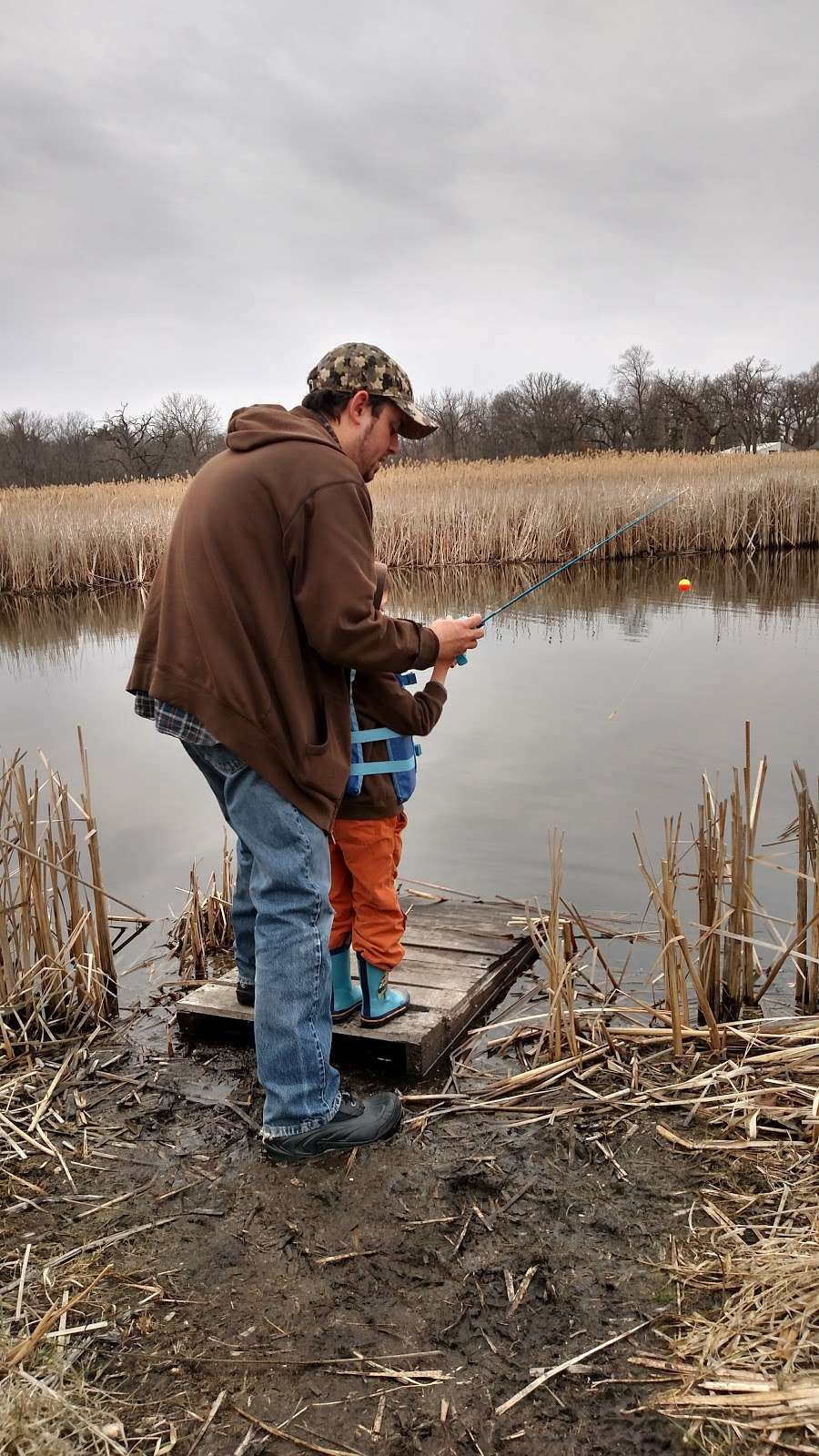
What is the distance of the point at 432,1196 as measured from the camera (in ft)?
7.65

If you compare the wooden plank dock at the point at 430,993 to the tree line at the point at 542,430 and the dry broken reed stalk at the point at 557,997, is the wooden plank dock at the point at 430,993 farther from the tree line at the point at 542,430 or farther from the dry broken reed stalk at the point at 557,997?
the tree line at the point at 542,430

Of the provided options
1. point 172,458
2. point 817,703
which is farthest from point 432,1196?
point 172,458

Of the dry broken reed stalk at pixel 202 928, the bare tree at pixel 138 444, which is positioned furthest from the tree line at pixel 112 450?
the dry broken reed stalk at pixel 202 928

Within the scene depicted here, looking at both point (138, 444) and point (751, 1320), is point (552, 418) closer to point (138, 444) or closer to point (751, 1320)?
point (138, 444)

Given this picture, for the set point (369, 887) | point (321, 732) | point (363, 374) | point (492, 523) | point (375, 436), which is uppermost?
point (363, 374)

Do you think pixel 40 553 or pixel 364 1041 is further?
pixel 40 553

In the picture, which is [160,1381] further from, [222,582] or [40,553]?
[40,553]

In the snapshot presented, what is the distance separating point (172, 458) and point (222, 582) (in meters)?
42.9

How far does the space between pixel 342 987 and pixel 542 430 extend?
41646mm

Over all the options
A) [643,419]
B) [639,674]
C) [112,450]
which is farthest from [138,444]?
[639,674]

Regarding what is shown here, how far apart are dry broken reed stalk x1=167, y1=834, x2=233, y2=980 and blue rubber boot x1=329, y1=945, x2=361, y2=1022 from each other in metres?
0.90

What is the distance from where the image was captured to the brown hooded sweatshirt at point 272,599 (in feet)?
7.37

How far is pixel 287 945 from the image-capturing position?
7.82ft

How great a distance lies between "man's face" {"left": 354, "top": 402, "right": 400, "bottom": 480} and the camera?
246 cm
